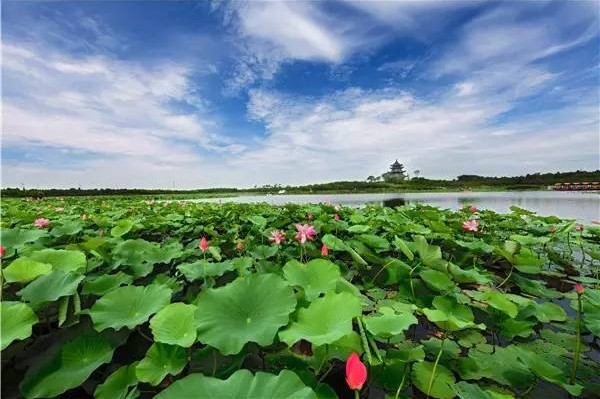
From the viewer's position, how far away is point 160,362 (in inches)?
46.5

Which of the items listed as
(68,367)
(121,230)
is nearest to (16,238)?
(121,230)

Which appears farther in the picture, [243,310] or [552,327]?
[552,327]

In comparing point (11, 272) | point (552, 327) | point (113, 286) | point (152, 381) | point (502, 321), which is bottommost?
point (552, 327)

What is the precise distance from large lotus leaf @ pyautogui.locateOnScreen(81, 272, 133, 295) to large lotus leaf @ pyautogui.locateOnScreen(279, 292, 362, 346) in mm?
998

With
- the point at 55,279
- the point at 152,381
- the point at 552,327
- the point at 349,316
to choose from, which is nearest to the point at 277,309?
the point at 349,316

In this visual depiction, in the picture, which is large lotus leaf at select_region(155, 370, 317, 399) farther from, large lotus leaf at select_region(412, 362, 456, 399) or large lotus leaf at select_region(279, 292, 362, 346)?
large lotus leaf at select_region(412, 362, 456, 399)

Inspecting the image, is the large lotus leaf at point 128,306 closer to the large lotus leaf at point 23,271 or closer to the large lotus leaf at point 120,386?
the large lotus leaf at point 120,386

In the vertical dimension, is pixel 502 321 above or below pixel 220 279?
below

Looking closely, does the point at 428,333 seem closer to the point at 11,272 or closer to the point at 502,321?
the point at 502,321

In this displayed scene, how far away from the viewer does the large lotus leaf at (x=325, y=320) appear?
3.50 feet

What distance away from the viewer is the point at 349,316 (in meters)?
1.14

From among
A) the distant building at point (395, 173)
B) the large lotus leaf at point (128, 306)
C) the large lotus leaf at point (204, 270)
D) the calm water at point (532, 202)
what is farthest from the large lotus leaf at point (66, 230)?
the distant building at point (395, 173)

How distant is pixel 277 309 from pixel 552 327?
1.88 meters

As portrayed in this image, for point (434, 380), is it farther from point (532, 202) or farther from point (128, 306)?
point (532, 202)
